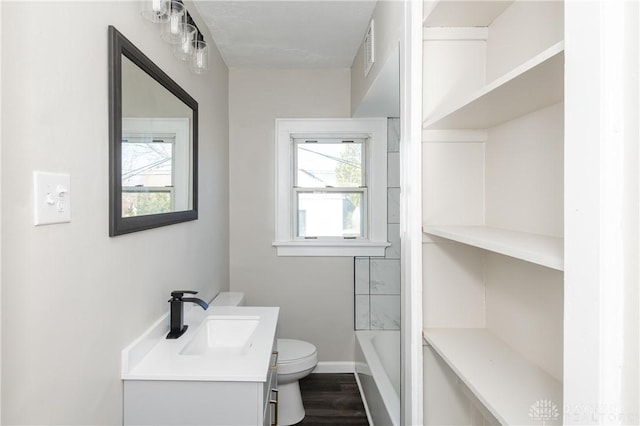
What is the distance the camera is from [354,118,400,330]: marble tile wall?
3131mm

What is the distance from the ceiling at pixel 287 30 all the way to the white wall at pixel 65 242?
825mm

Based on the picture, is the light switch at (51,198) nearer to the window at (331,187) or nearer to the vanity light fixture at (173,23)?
the vanity light fixture at (173,23)

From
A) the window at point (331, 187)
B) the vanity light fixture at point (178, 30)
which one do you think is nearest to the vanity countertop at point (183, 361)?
the vanity light fixture at point (178, 30)

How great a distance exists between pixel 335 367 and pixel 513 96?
105 inches

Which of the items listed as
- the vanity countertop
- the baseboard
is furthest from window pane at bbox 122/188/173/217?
the baseboard

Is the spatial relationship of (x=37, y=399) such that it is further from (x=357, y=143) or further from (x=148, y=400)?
(x=357, y=143)

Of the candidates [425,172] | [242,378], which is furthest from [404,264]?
[242,378]

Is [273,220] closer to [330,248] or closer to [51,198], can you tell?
[330,248]

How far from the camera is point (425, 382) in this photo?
4.57 feet

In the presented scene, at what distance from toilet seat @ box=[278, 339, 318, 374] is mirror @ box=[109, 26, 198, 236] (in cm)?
110

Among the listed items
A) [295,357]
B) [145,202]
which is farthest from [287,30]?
[295,357]

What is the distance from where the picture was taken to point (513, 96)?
98 centimetres

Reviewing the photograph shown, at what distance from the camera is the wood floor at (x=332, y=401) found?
8.11 ft
